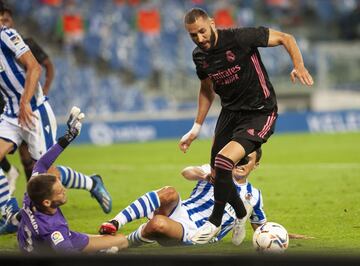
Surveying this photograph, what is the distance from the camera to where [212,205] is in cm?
803

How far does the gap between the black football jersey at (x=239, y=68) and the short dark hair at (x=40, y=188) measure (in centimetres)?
212

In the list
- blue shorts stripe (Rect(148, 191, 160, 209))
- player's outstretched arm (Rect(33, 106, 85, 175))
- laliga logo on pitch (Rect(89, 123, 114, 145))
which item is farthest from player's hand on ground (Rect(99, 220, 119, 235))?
laliga logo on pitch (Rect(89, 123, 114, 145))

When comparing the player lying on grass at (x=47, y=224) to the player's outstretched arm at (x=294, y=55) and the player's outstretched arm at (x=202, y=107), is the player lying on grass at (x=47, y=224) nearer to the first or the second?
the player's outstretched arm at (x=202, y=107)

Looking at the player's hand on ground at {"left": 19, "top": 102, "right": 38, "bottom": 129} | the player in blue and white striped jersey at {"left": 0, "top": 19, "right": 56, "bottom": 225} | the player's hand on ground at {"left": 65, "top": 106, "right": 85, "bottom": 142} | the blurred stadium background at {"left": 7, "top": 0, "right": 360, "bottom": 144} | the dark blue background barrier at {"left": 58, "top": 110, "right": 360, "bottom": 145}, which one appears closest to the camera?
the player's hand on ground at {"left": 65, "top": 106, "right": 85, "bottom": 142}

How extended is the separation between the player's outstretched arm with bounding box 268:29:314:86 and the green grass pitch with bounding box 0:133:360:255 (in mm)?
1522

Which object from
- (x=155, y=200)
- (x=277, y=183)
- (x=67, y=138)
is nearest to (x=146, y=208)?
(x=155, y=200)

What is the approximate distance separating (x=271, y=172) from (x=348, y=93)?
39.4ft

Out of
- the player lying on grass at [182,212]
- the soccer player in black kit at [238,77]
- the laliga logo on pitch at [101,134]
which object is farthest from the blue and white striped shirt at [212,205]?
the laliga logo on pitch at [101,134]

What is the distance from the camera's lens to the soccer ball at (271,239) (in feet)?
23.8

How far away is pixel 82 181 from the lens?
34.2 ft

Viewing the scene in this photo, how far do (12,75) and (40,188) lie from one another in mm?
3039

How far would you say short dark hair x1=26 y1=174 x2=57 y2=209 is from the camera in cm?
693

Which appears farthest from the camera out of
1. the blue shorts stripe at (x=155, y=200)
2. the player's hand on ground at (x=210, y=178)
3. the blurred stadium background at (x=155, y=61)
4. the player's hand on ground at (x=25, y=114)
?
the blurred stadium background at (x=155, y=61)

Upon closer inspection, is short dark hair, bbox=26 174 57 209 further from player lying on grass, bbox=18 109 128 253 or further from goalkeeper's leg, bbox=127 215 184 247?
goalkeeper's leg, bbox=127 215 184 247
